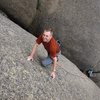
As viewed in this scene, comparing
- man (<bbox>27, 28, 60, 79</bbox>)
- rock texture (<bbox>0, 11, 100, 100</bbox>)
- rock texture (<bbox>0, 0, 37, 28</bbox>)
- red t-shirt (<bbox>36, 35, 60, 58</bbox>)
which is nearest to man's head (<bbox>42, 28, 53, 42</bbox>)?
man (<bbox>27, 28, 60, 79</bbox>)

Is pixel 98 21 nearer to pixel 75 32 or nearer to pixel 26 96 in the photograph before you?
pixel 75 32

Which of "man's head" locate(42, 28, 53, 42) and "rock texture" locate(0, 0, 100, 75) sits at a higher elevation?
"man's head" locate(42, 28, 53, 42)

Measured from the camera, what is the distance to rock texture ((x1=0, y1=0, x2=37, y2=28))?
522 inches

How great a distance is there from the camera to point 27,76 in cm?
920

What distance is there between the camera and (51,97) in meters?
9.48

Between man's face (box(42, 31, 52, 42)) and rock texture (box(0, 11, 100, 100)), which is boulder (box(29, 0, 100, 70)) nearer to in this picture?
rock texture (box(0, 11, 100, 100))

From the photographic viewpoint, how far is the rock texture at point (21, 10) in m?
13.3

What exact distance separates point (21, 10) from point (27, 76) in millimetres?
4890

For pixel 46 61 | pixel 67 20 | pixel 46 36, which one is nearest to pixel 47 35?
pixel 46 36

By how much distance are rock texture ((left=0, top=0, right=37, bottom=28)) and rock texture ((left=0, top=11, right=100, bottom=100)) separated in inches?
63.0

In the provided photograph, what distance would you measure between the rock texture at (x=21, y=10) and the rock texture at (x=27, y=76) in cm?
160

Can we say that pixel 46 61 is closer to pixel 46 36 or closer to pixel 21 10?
pixel 46 36

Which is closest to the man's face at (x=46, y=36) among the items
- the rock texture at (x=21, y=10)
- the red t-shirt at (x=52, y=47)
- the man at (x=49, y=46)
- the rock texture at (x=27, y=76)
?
the man at (x=49, y=46)

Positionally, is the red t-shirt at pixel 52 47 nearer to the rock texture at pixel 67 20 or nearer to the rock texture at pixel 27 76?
the rock texture at pixel 27 76
